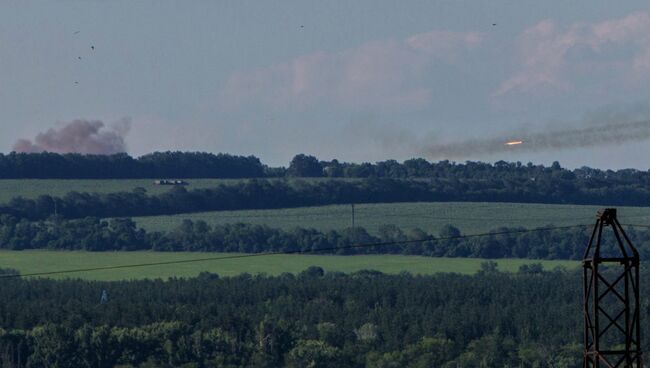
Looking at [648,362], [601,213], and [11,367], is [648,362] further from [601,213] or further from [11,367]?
[601,213]

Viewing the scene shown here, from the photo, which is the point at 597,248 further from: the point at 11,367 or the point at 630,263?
the point at 11,367

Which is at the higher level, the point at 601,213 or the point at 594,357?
the point at 601,213

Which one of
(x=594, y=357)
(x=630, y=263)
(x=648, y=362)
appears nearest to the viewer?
(x=594, y=357)

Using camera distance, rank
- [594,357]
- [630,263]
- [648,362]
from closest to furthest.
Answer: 1. [594,357]
2. [630,263]
3. [648,362]

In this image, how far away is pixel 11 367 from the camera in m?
199

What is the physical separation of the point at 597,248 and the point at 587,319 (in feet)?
9.55


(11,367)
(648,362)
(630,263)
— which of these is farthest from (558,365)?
(630,263)

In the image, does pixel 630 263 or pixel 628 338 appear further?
pixel 630 263

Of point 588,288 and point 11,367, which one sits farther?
point 11,367

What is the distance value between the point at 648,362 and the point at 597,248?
114433mm

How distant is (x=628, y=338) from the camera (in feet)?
276

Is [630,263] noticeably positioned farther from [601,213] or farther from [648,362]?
[648,362]

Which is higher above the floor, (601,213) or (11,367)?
(601,213)

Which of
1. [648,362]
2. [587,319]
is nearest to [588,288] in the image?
[587,319]
